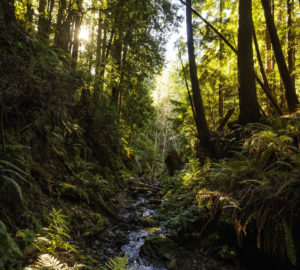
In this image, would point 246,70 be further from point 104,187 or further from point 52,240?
point 52,240

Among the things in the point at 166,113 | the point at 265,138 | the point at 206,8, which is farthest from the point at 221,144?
the point at 166,113

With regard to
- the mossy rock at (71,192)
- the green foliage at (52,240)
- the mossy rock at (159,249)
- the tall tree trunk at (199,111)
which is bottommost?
the mossy rock at (159,249)

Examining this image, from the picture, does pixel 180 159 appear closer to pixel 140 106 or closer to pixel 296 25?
pixel 140 106

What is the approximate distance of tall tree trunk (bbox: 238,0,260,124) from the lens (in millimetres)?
6414

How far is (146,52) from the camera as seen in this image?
1088 centimetres

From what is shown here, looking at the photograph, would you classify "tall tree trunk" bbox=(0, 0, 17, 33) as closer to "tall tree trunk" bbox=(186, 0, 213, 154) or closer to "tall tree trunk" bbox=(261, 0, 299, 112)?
"tall tree trunk" bbox=(186, 0, 213, 154)

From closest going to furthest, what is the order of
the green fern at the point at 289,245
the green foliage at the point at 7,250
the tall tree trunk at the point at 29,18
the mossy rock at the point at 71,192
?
the green foliage at the point at 7,250
the green fern at the point at 289,245
the mossy rock at the point at 71,192
the tall tree trunk at the point at 29,18

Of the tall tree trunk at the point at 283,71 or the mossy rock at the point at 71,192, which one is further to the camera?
the tall tree trunk at the point at 283,71

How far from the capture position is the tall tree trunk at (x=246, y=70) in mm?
6414

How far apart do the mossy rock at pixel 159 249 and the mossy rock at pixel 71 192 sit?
6.42 ft

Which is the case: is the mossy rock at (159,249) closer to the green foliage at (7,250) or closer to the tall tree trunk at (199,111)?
the green foliage at (7,250)

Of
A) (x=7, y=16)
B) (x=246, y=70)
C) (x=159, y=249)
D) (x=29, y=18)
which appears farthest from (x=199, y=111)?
(x=7, y=16)

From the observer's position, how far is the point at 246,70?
649 cm

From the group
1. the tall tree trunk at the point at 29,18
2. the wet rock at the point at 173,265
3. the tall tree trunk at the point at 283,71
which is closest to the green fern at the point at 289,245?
the wet rock at the point at 173,265
